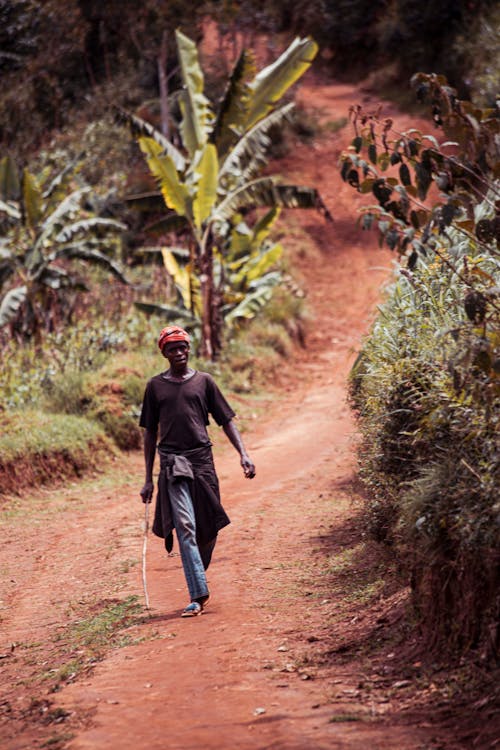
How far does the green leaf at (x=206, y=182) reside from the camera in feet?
48.1

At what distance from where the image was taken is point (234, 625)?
6172 millimetres

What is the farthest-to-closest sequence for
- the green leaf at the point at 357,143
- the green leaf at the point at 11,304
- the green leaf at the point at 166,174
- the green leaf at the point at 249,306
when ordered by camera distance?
the green leaf at the point at 249,306 → the green leaf at the point at 11,304 → the green leaf at the point at 166,174 → the green leaf at the point at 357,143

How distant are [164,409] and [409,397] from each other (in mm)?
1683

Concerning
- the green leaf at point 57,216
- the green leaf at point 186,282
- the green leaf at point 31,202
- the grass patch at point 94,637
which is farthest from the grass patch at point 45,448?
the grass patch at point 94,637

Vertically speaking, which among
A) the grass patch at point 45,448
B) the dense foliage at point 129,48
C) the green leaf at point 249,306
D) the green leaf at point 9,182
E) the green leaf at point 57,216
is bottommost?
the grass patch at point 45,448

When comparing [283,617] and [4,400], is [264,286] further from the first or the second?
[283,617]

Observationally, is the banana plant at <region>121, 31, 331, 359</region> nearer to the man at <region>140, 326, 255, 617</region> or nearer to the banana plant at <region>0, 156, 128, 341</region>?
the banana plant at <region>0, 156, 128, 341</region>

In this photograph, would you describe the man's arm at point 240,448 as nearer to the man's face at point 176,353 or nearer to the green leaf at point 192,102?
the man's face at point 176,353

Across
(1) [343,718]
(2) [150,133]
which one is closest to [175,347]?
(1) [343,718]

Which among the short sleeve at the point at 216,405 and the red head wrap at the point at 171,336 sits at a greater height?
the red head wrap at the point at 171,336

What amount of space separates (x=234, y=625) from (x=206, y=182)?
31.9ft

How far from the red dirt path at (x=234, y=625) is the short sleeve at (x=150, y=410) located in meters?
1.28

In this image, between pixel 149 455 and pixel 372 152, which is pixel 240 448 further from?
pixel 372 152

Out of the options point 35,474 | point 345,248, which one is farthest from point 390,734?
point 345,248
